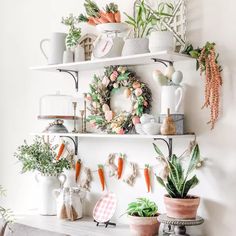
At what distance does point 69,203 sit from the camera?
8.71 feet

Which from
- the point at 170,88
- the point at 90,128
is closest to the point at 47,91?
the point at 90,128

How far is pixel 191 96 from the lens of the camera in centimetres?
239

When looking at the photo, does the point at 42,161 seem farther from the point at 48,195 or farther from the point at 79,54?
the point at 79,54

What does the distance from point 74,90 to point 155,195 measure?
2.92ft

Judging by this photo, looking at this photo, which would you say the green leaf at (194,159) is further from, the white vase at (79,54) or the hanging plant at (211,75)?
the white vase at (79,54)

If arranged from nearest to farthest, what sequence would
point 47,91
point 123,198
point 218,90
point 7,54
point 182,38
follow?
point 218,90 < point 182,38 < point 123,198 < point 47,91 < point 7,54

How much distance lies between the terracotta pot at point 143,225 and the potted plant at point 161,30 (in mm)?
846

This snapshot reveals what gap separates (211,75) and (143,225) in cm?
81

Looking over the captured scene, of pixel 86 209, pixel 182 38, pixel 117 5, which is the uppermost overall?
pixel 117 5

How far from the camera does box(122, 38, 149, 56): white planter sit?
2.39 meters

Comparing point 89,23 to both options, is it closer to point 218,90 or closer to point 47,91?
point 47,91

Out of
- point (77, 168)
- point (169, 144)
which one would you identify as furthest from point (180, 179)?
point (77, 168)

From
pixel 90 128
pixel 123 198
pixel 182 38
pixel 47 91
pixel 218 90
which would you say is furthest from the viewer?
pixel 47 91

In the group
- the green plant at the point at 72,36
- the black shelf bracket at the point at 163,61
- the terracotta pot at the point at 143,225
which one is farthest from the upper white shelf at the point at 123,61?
the terracotta pot at the point at 143,225
